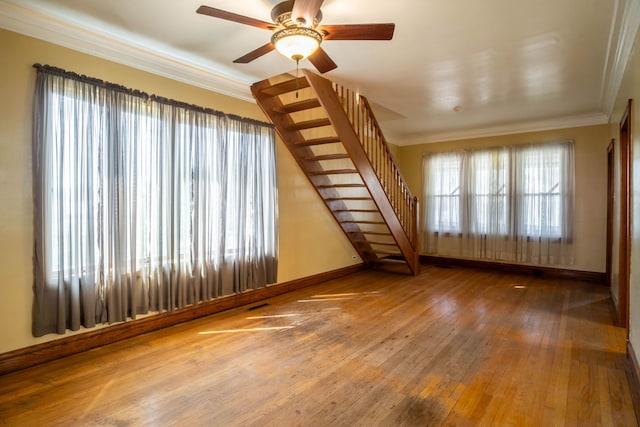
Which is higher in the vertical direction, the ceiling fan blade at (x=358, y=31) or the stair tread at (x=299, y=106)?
the stair tread at (x=299, y=106)

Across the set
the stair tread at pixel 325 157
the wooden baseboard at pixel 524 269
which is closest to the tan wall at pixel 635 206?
the stair tread at pixel 325 157

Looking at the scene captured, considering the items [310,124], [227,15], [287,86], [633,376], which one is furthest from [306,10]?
[633,376]

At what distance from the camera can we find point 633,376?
2414 mm

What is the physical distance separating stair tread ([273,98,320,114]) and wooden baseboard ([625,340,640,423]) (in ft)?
11.8

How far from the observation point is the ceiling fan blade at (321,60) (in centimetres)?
262

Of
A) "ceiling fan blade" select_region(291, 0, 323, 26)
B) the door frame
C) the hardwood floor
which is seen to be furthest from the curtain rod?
the door frame

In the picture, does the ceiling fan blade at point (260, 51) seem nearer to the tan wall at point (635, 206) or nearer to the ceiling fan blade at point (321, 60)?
Result: the ceiling fan blade at point (321, 60)

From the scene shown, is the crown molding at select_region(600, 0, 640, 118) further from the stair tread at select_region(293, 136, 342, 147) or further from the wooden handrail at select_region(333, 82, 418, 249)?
the stair tread at select_region(293, 136, 342, 147)

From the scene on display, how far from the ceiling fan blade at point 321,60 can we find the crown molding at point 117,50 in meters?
1.46

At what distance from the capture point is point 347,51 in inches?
129

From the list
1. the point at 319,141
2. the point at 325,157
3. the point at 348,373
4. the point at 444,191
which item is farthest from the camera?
the point at 444,191

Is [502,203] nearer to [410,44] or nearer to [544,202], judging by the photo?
[544,202]

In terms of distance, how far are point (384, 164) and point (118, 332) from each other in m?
4.19

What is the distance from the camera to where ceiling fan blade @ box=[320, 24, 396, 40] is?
7.25ft
